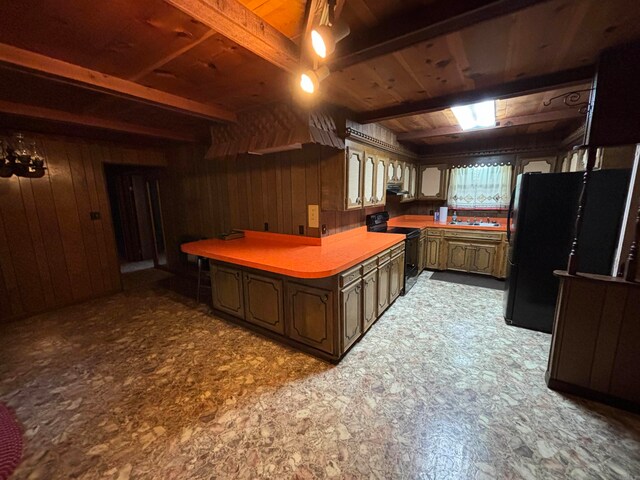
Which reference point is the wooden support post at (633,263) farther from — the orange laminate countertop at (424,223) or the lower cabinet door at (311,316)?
the orange laminate countertop at (424,223)

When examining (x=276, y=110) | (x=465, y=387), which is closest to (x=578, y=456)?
(x=465, y=387)

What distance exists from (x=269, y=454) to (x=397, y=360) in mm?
1334

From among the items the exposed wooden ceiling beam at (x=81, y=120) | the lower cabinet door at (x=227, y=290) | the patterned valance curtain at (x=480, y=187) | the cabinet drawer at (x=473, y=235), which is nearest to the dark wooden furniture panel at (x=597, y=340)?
the cabinet drawer at (x=473, y=235)

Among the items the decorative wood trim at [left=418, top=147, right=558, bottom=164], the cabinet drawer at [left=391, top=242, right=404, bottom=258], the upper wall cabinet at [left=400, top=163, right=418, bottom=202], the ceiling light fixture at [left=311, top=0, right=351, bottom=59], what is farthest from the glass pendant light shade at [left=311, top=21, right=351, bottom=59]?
the decorative wood trim at [left=418, top=147, right=558, bottom=164]

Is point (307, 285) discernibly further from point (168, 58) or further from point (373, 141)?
point (373, 141)

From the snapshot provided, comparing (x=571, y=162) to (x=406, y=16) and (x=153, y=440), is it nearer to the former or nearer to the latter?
(x=406, y=16)

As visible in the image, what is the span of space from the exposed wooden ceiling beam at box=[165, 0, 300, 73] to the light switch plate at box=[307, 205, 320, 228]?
1.47 meters

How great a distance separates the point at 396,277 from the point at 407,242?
653 mm

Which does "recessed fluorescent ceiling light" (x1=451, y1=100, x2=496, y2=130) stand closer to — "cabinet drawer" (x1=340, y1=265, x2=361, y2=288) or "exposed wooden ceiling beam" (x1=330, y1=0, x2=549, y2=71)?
"exposed wooden ceiling beam" (x1=330, y1=0, x2=549, y2=71)

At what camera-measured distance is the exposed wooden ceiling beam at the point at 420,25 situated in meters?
1.23

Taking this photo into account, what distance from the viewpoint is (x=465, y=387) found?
2.00 metres

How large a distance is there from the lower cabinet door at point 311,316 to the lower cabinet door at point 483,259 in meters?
3.46

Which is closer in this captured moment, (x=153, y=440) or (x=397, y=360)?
(x=153, y=440)

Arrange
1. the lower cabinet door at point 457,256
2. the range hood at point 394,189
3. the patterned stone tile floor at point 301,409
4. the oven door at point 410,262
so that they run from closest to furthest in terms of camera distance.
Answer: the patterned stone tile floor at point 301,409 → the oven door at point 410,262 → the range hood at point 394,189 → the lower cabinet door at point 457,256
